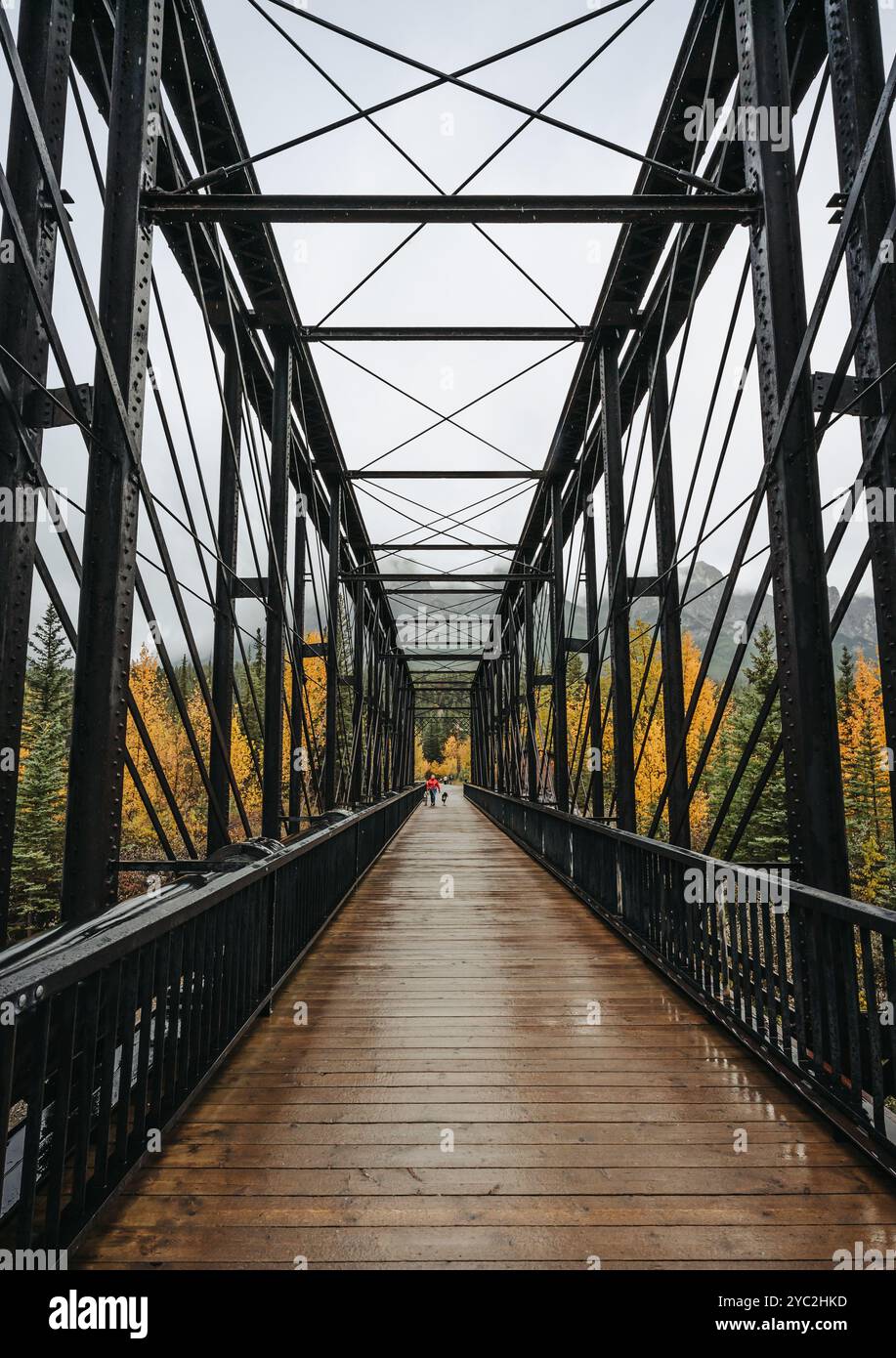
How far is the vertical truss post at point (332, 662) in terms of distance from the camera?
12.5 metres

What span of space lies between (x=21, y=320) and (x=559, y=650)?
10.5m

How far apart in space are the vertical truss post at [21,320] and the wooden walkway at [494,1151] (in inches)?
88.7

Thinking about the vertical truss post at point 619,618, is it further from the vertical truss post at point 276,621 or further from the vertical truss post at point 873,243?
the vertical truss post at point 873,243

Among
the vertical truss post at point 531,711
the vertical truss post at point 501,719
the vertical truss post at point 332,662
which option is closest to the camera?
the vertical truss post at point 332,662

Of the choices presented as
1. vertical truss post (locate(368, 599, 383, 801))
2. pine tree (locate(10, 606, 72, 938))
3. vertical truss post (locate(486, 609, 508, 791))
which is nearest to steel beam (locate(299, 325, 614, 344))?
vertical truss post (locate(368, 599, 383, 801))

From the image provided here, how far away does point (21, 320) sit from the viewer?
469cm

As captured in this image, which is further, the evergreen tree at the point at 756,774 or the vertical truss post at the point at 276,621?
the evergreen tree at the point at 756,774

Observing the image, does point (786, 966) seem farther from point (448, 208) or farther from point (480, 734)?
point (480, 734)

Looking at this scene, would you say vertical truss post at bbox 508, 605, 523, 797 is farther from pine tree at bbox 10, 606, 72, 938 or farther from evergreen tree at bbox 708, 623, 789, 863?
pine tree at bbox 10, 606, 72, 938

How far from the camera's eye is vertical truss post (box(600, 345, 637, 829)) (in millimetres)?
9312

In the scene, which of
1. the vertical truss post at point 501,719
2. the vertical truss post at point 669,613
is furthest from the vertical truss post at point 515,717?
the vertical truss post at point 669,613

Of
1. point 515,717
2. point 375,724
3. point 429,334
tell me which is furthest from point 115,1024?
point 515,717

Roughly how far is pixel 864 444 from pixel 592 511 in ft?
30.8
